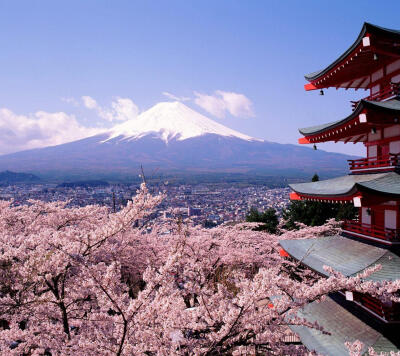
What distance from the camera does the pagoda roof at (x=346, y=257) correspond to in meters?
5.31

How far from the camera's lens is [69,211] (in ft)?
34.6

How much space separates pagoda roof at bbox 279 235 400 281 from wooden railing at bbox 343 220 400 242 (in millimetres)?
222

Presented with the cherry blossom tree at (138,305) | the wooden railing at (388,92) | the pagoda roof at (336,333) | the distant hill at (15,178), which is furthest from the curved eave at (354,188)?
the distant hill at (15,178)

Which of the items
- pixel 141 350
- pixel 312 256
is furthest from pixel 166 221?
pixel 141 350

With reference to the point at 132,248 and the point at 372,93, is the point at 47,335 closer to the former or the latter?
the point at 132,248

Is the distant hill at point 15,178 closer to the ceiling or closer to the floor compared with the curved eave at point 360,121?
closer to the floor

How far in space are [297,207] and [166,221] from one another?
33.1 ft

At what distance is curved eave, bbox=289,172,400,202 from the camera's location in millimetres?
5277

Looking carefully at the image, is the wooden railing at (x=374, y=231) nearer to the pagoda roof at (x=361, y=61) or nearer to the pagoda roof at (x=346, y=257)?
the pagoda roof at (x=346, y=257)

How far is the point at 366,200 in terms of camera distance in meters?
5.49

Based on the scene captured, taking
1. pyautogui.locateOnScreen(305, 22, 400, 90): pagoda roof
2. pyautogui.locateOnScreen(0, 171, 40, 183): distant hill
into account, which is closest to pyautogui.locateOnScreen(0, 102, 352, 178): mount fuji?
pyautogui.locateOnScreen(0, 171, 40, 183): distant hill

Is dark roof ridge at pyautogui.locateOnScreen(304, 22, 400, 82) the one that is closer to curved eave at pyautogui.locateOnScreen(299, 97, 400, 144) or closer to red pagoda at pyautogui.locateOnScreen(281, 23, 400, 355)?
red pagoda at pyautogui.locateOnScreen(281, 23, 400, 355)

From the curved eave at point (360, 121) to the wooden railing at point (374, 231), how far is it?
1.94 meters

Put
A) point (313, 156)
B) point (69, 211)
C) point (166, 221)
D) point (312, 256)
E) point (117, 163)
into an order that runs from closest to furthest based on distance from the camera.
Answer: point (312, 256) < point (69, 211) < point (166, 221) < point (117, 163) < point (313, 156)
